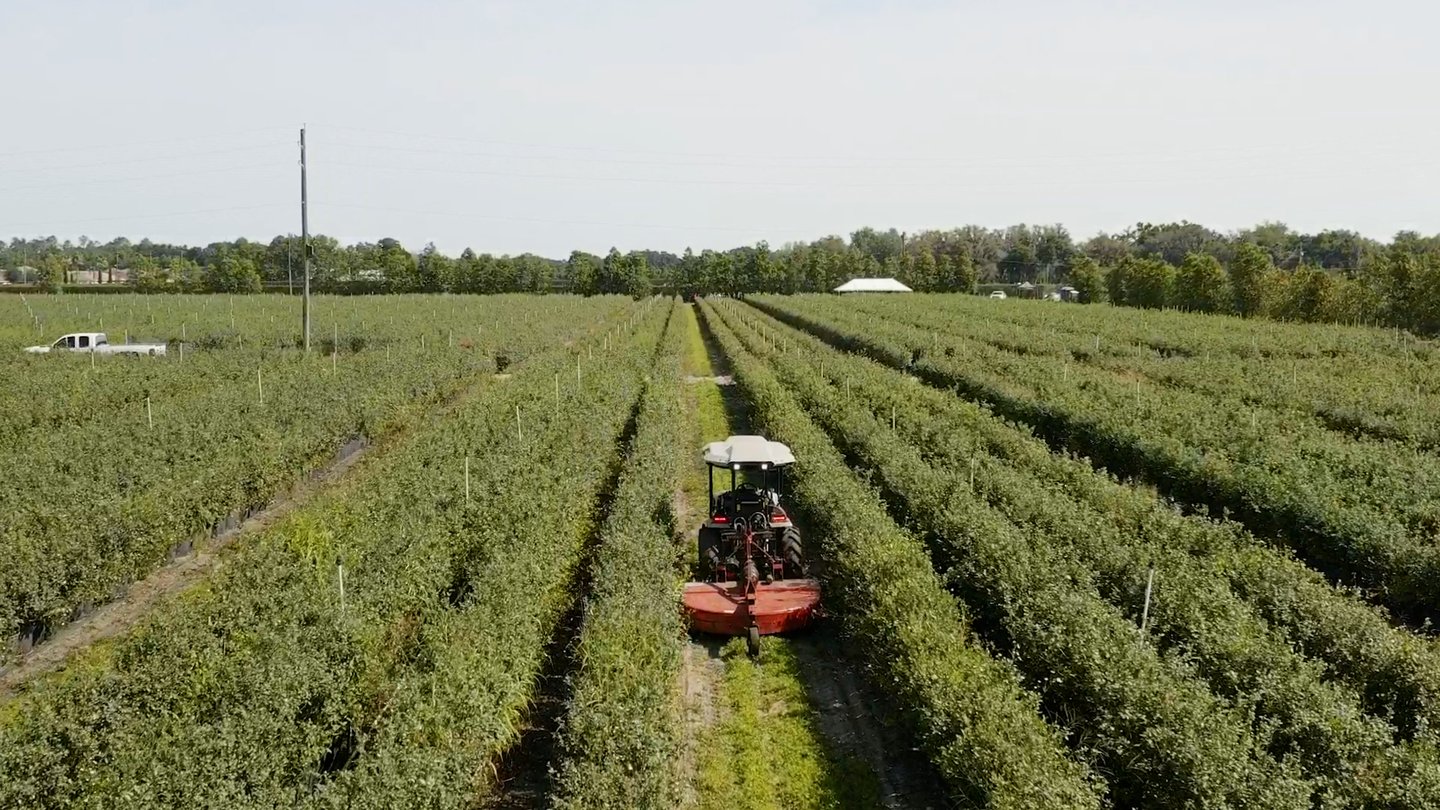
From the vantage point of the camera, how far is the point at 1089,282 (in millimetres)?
93250

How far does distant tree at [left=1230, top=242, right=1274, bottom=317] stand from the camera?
64.0 meters

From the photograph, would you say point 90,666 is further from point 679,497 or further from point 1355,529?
point 1355,529

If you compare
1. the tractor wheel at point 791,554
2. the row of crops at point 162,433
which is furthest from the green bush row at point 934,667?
the row of crops at point 162,433

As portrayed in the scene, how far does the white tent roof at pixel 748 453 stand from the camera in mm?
13109

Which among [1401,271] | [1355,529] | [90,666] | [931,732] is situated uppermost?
[1401,271]

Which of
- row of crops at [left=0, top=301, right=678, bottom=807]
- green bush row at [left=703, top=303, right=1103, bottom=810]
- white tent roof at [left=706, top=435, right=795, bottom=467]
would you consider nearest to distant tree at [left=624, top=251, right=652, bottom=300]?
row of crops at [left=0, top=301, right=678, bottom=807]

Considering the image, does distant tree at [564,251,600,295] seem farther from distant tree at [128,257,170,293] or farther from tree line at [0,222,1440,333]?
distant tree at [128,257,170,293]

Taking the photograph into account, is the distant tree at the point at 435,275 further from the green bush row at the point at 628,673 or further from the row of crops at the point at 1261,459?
the green bush row at the point at 628,673

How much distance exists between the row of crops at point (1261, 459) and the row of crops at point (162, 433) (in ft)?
55.2

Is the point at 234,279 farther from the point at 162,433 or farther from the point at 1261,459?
the point at 1261,459

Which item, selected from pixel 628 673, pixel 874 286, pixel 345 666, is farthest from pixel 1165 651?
pixel 874 286

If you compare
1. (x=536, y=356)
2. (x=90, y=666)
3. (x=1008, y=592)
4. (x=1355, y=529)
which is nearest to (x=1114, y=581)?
(x=1008, y=592)

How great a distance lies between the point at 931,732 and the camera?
8.29m

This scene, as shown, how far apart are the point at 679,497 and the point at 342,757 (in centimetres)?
1046
